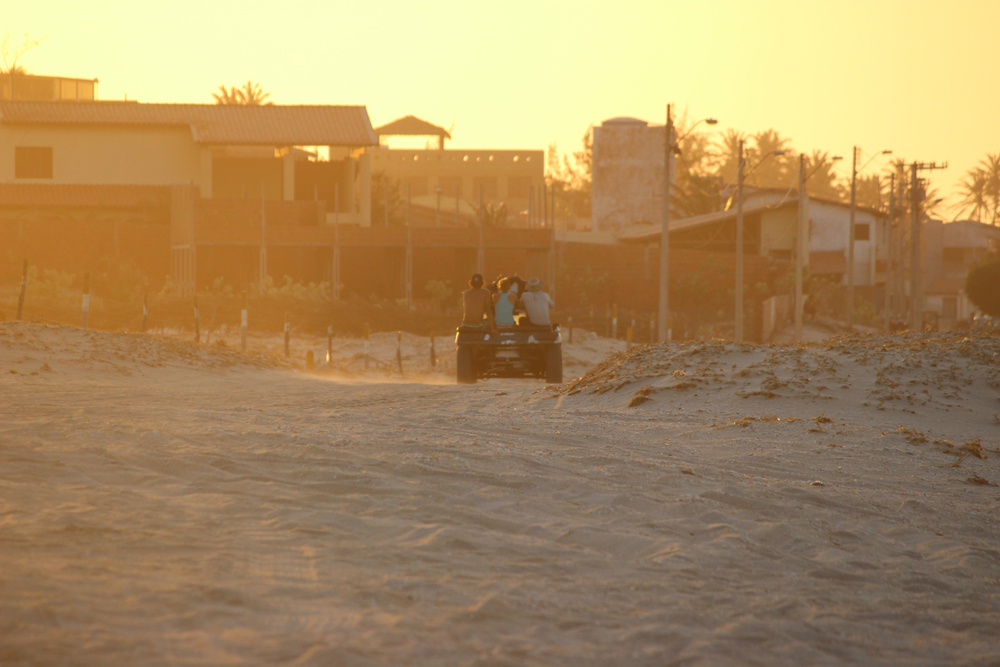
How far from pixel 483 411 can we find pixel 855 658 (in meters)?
7.42

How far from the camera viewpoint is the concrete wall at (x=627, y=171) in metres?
65.3

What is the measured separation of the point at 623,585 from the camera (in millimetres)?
5430

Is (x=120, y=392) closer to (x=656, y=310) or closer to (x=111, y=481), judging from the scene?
(x=111, y=481)

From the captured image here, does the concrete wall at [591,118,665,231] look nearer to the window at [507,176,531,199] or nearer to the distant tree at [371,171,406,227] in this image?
the window at [507,176,531,199]

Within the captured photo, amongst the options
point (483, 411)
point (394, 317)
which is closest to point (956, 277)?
point (394, 317)

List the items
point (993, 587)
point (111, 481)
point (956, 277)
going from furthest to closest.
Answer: point (956, 277) → point (111, 481) → point (993, 587)

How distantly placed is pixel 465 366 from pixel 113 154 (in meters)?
29.3

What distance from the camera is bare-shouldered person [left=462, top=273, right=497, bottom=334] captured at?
53.9ft

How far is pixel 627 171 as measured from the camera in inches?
2576

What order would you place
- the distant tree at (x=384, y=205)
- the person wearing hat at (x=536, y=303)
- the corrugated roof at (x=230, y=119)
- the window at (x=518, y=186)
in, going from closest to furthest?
the person wearing hat at (x=536, y=303)
the corrugated roof at (x=230, y=119)
the distant tree at (x=384, y=205)
the window at (x=518, y=186)

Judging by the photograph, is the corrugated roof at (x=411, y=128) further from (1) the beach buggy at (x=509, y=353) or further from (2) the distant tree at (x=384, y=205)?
(1) the beach buggy at (x=509, y=353)

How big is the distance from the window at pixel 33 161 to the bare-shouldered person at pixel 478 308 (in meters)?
30.2

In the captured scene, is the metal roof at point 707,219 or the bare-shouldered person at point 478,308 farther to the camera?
the metal roof at point 707,219

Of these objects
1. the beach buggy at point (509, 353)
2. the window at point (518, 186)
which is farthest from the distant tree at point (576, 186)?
the beach buggy at point (509, 353)
